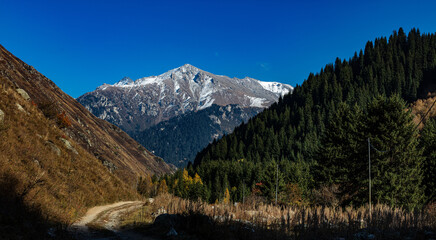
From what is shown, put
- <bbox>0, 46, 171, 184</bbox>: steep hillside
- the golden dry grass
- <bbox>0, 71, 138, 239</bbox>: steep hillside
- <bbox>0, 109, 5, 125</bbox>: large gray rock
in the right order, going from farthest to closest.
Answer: <bbox>0, 46, 171, 184</bbox>: steep hillside, <bbox>0, 109, 5, 125</bbox>: large gray rock, the golden dry grass, <bbox>0, 71, 138, 239</bbox>: steep hillside

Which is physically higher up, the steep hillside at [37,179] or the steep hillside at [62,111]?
the steep hillside at [62,111]

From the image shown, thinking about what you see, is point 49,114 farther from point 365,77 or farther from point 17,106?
point 365,77

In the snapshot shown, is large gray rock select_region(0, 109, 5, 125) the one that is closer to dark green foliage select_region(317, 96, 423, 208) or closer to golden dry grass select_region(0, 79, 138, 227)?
golden dry grass select_region(0, 79, 138, 227)

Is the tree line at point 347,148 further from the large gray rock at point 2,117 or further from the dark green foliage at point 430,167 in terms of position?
the large gray rock at point 2,117

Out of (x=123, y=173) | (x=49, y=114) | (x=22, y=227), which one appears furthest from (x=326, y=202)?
(x=123, y=173)

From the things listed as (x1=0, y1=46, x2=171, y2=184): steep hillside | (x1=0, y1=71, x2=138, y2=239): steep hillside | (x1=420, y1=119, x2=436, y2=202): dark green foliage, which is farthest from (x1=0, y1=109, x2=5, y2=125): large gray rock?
(x1=420, y1=119, x2=436, y2=202): dark green foliage

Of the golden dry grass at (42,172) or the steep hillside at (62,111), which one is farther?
the steep hillside at (62,111)

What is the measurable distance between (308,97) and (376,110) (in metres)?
172

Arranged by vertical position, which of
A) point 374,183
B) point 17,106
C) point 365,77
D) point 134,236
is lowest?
point 134,236

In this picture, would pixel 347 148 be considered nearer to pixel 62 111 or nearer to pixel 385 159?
pixel 385 159

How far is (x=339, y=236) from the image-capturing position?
10.4 m

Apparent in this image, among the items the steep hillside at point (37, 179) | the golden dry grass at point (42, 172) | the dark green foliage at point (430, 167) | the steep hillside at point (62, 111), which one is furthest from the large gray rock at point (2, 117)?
the dark green foliage at point (430, 167)

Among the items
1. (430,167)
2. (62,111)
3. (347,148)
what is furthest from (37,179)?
(62,111)

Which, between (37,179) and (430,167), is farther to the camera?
(430,167)
